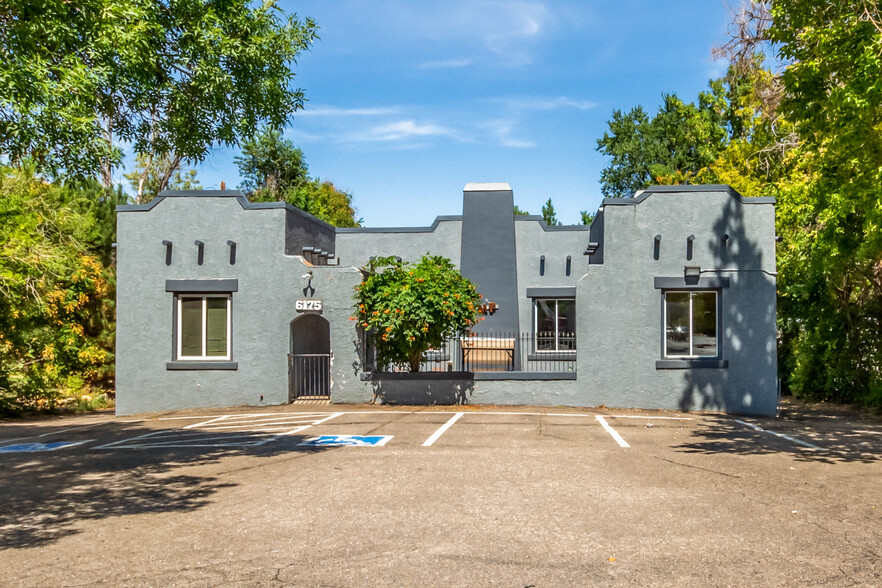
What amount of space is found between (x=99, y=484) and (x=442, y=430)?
5.92 m

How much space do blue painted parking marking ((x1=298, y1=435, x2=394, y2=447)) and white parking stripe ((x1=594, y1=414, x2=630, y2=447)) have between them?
3619mm

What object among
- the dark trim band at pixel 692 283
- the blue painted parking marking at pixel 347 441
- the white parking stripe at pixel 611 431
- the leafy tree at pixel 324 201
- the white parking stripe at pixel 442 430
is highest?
the leafy tree at pixel 324 201

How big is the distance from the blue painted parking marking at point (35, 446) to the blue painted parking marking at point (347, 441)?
3.91m

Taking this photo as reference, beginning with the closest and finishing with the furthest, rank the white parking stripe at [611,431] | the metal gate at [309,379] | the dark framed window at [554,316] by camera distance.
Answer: the white parking stripe at [611,431]
the metal gate at [309,379]
the dark framed window at [554,316]

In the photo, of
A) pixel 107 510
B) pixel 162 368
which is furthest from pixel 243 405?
pixel 107 510

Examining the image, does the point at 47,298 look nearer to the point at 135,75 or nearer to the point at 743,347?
the point at 135,75

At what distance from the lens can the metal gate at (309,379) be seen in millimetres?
18641

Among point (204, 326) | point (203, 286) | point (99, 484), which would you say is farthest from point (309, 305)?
point (99, 484)

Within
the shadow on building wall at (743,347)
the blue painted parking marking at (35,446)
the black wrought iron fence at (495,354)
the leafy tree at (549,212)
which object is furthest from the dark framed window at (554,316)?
the leafy tree at (549,212)

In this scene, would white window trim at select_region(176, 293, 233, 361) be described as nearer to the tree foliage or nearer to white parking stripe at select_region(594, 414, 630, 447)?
white parking stripe at select_region(594, 414, 630, 447)

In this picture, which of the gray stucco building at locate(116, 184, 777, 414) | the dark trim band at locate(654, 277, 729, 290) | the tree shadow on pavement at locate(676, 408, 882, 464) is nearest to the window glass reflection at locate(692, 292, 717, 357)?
the gray stucco building at locate(116, 184, 777, 414)

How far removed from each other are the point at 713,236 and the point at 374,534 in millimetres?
13223

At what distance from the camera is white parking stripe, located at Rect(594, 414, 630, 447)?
12023 millimetres

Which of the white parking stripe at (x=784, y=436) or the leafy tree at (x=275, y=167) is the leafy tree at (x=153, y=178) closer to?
the leafy tree at (x=275, y=167)
